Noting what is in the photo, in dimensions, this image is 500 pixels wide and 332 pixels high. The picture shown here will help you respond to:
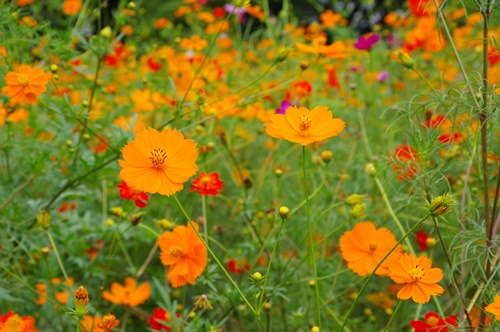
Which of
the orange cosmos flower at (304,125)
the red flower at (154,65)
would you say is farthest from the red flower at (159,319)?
the red flower at (154,65)

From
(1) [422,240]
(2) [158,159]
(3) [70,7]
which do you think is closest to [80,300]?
(2) [158,159]

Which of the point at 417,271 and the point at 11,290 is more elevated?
the point at 417,271

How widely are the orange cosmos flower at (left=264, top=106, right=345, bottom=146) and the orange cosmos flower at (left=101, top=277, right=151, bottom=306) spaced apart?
2.06 feet

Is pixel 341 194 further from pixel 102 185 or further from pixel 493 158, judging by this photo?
pixel 102 185

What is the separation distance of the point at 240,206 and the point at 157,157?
1.62 feet

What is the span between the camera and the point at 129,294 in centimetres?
131

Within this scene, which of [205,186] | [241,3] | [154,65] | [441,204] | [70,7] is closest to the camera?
[441,204]

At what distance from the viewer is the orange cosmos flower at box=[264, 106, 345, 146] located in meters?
0.80

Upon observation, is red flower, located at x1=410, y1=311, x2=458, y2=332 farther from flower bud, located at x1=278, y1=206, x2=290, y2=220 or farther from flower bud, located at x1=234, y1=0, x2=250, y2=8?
flower bud, located at x1=234, y1=0, x2=250, y2=8

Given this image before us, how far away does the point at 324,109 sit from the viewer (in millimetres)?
835

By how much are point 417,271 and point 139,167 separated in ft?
1.32

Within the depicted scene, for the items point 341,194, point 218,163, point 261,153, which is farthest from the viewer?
point 261,153

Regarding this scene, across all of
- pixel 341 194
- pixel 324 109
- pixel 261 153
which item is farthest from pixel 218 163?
pixel 324 109

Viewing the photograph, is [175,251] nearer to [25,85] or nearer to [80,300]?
[80,300]
